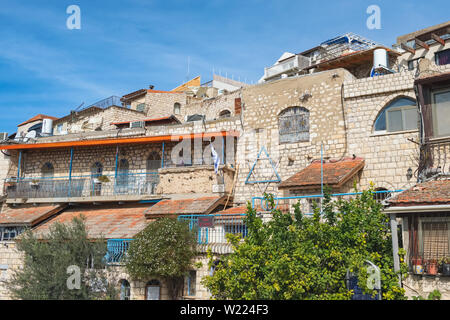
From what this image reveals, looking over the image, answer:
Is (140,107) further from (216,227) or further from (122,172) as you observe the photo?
(216,227)

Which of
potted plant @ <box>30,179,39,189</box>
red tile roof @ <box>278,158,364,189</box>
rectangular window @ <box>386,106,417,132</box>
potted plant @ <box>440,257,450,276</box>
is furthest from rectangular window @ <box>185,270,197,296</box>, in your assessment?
potted plant @ <box>30,179,39,189</box>

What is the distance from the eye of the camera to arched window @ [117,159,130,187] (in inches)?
838

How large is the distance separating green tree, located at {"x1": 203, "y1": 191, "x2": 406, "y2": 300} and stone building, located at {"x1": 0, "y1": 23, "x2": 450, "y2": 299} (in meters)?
0.99

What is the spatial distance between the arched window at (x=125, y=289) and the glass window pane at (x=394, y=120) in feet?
34.6

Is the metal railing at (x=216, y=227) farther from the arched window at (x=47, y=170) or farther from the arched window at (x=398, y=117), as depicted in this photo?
the arched window at (x=47, y=170)

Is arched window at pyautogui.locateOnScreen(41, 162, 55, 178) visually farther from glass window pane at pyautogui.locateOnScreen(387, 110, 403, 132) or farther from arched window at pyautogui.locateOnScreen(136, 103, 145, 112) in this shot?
glass window pane at pyautogui.locateOnScreen(387, 110, 403, 132)

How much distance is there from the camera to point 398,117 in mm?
15602

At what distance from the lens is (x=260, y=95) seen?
19.3 m

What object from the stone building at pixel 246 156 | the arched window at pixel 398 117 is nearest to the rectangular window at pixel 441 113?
the stone building at pixel 246 156

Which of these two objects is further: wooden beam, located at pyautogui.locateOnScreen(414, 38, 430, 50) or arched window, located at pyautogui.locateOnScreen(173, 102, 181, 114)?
arched window, located at pyautogui.locateOnScreen(173, 102, 181, 114)

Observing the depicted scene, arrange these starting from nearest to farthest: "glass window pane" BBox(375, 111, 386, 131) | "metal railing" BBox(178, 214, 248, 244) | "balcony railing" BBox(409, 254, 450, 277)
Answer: "balcony railing" BBox(409, 254, 450, 277) < "metal railing" BBox(178, 214, 248, 244) < "glass window pane" BBox(375, 111, 386, 131)
